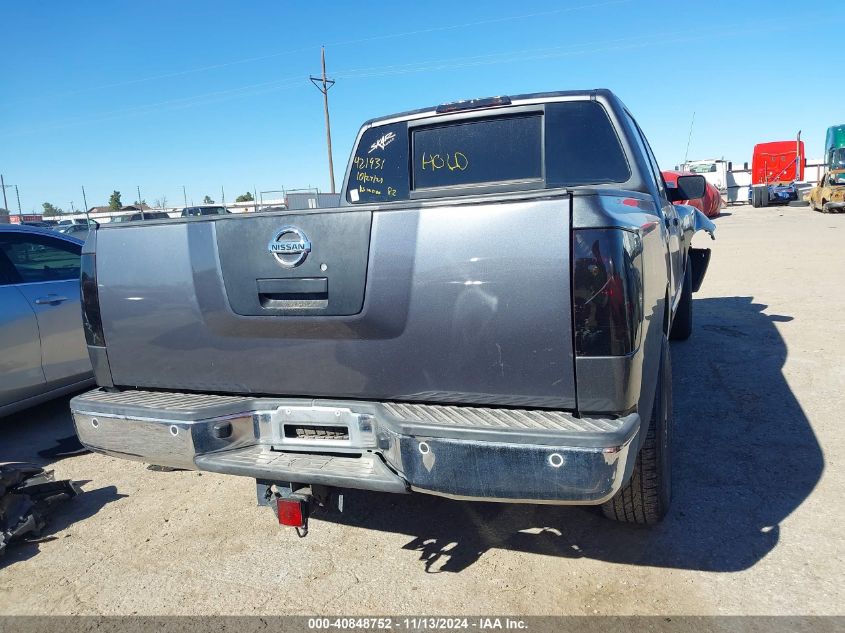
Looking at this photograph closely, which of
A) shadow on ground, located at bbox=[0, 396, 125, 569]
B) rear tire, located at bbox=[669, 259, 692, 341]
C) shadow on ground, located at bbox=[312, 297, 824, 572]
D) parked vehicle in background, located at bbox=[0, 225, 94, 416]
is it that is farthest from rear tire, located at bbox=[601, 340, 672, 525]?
parked vehicle in background, located at bbox=[0, 225, 94, 416]

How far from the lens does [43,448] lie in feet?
14.6

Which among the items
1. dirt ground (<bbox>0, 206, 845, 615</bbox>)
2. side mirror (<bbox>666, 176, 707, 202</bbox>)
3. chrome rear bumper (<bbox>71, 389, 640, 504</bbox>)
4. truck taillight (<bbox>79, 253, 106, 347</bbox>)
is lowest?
dirt ground (<bbox>0, 206, 845, 615</bbox>)

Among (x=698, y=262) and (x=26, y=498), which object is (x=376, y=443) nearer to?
(x=26, y=498)

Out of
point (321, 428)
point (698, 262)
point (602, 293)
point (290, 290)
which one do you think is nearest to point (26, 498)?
point (321, 428)

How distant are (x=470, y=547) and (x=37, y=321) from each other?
3645 mm

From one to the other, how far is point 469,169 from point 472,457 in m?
2.13

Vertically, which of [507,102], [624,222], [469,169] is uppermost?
Answer: [507,102]

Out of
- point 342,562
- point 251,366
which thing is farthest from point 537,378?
point 342,562

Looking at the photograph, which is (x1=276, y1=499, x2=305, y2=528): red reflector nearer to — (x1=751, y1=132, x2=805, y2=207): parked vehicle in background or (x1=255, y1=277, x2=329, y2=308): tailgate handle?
(x1=255, y1=277, x2=329, y2=308): tailgate handle

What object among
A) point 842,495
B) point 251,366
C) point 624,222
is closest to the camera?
point 624,222

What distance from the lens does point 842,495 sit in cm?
314

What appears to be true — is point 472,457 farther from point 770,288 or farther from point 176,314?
point 770,288

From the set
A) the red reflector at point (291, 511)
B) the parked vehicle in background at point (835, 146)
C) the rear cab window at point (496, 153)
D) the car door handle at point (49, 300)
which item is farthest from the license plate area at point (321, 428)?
the parked vehicle in background at point (835, 146)

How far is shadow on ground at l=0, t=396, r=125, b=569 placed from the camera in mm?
3164
